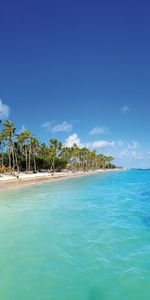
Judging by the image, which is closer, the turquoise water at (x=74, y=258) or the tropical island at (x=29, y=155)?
the turquoise water at (x=74, y=258)

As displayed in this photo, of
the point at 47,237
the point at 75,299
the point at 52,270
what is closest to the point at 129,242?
the point at 47,237

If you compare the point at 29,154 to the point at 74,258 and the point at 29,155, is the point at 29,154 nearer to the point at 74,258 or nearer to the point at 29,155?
the point at 29,155

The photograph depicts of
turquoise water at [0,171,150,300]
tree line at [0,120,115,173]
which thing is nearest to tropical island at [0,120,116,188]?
tree line at [0,120,115,173]

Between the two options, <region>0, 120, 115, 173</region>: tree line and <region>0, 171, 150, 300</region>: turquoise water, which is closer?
<region>0, 171, 150, 300</region>: turquoise water

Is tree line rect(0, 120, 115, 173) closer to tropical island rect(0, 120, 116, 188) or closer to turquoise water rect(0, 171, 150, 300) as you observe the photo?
→ tropical island rect(0, 120, 116, 188)

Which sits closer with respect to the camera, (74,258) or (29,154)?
(74,258)

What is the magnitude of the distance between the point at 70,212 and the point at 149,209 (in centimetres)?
646

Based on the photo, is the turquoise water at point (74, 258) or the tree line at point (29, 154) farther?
the tree line at point (29, 154)

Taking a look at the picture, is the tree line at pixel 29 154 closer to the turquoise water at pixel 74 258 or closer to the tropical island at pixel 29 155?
the tropical island at pixel 29 155

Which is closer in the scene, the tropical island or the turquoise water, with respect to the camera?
the turquoise water

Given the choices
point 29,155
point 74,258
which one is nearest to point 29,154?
point 29,155

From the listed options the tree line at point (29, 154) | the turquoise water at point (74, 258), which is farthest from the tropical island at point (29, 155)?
the turquoise water at point (74, 258)

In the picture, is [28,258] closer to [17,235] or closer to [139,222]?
[17,235]

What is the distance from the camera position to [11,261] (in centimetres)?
1047
